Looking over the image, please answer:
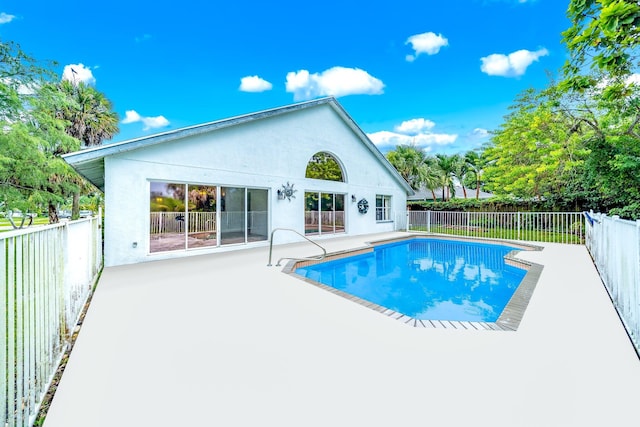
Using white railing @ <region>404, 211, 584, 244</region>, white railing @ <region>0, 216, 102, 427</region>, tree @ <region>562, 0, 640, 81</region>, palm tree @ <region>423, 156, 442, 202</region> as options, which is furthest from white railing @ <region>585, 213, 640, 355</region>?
palm tree @ <region>423, 156, 442, 202</region>

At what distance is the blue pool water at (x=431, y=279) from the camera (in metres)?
5.22

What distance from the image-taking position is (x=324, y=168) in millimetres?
13195

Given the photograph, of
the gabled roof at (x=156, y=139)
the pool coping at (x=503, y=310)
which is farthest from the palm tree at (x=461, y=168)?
the pool coping at (x=503, y=310)

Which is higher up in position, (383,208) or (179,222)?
→ (383,208)

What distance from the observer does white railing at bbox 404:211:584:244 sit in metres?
12.3

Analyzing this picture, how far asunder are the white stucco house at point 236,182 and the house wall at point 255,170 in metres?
0.03

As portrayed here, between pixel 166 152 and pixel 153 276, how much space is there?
3.81 metres

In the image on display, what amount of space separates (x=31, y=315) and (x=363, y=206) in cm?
1331

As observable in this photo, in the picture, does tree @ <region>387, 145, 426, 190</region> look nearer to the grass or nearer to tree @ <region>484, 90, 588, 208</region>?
tree @ <region>484, 90, 588, 208</region>

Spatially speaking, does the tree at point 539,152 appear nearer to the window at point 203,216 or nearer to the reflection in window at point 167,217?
the window at point 203,216

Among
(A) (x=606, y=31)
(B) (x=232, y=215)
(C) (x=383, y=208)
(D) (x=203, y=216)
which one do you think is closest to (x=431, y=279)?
(A) (x=606, y=31)

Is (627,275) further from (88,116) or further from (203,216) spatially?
(88,116)

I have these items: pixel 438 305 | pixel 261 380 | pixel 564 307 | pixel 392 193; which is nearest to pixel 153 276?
pixel 261 380

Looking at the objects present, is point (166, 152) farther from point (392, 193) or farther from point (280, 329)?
point (392, 193)
